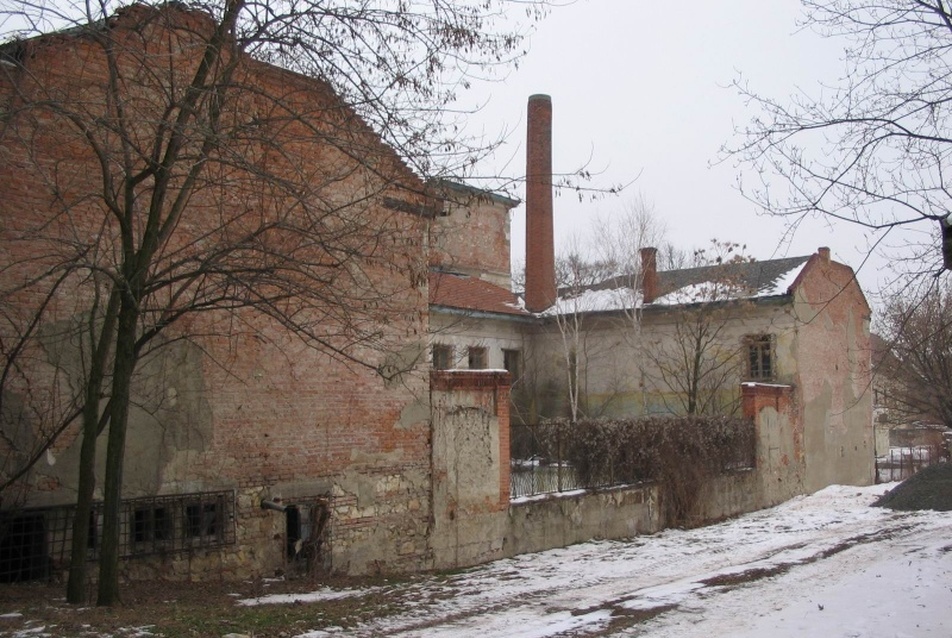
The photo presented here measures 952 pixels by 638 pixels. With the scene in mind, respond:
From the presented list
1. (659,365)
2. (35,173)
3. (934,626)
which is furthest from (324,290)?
(659,365)

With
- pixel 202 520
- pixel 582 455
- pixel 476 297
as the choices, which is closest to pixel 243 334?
pixel 202 520

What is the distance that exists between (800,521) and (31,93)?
15628mm

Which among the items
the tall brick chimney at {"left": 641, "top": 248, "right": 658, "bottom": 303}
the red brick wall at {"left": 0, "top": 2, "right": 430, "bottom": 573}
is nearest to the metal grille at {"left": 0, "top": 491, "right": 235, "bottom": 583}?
the red brick wall at {"left": 0, "top": 2, "right": 430, "bottom": 573}

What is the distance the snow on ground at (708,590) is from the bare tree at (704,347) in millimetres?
11149

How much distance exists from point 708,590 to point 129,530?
6724 mm

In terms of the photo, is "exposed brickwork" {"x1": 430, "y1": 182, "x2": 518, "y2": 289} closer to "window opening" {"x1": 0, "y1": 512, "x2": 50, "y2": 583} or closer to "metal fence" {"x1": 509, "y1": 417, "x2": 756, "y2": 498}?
"metal fence" {"x1": 509, "y1": 417, "x2": 756, "y2": 498}

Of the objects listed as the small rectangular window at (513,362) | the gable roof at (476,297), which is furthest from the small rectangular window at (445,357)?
the small rectangular window at (513,362)

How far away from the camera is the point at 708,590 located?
1057cm

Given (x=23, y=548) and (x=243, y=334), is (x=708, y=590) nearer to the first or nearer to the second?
(x=243, y=334)

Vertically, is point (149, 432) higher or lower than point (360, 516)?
higher

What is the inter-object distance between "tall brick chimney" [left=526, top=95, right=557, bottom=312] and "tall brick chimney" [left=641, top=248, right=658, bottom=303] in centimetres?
360

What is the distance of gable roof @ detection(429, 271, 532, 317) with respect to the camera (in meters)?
27.2

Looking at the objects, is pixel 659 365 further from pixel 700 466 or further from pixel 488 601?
pixel 488 601

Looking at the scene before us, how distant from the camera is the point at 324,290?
8.99m
